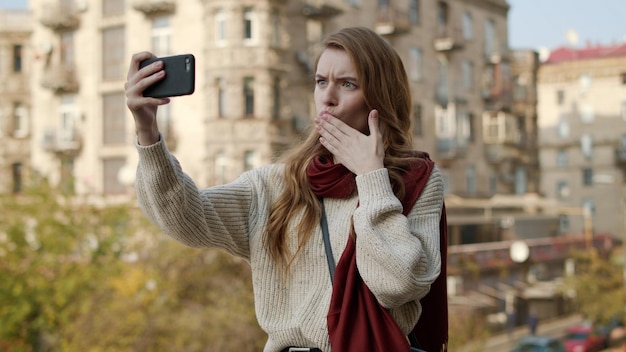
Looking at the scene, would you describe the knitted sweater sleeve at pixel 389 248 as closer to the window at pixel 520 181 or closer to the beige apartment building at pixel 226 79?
the beige apartment building at pixel 226 79

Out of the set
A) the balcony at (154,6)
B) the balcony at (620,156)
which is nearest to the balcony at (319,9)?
the balcony at (154,6)

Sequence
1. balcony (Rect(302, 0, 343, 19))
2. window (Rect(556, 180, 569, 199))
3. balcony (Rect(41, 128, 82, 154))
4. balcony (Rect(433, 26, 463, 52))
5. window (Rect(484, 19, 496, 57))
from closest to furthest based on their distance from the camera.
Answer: balcony (Rect(302, 0, 343, 19)), balcony (Rect(41, 128, 82, 154)), balcony (Rect(433, 26, 463, 52)), window (Rect(484, 19, 496, 57)), window (Rect(556, 180, 569, 199))

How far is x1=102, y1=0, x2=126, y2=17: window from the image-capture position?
86.5 feet

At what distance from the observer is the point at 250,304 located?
18109 mm

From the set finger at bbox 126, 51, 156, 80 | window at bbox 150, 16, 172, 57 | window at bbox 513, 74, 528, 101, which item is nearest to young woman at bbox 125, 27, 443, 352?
finger at bbox 126, 51, 156, 80

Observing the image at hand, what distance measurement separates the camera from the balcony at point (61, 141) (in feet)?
88.5

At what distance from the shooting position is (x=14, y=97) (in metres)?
28.6

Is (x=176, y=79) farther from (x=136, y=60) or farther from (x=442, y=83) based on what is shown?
(x=442, y=83)

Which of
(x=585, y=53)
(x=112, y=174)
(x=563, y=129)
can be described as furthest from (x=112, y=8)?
(x=585, y=53)

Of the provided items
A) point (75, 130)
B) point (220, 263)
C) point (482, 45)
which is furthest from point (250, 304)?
point (482, 45)

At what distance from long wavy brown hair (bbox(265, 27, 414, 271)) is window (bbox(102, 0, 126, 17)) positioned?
24.8m

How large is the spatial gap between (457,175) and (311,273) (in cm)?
3146

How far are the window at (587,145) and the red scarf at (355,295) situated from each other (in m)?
47.4

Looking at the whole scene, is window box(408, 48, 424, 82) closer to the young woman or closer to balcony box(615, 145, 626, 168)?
balcony box(615, 145, 626, 168)
